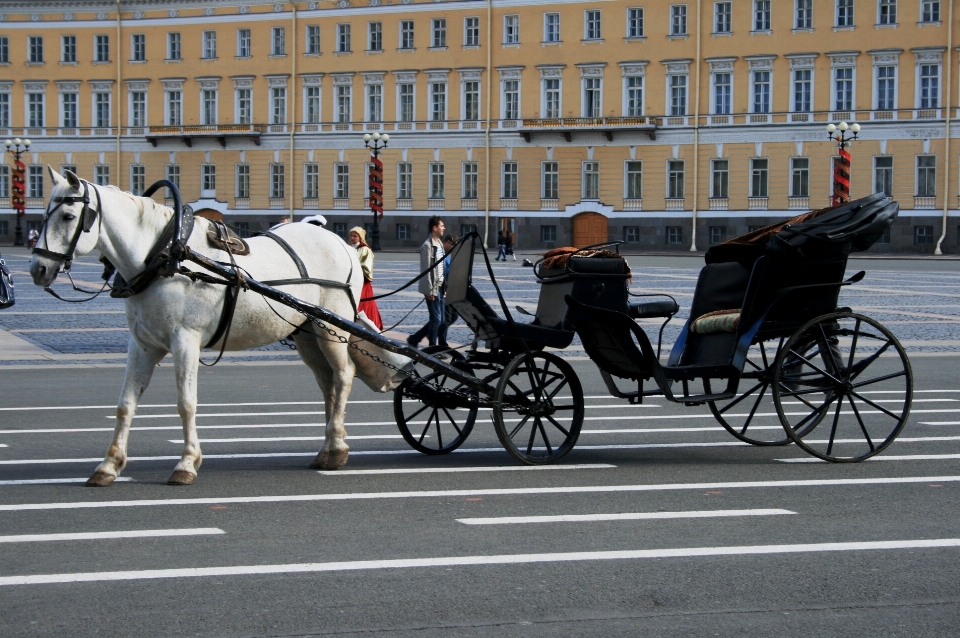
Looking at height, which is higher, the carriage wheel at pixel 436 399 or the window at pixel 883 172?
the window at pixel 883 172

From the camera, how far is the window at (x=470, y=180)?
6612cm

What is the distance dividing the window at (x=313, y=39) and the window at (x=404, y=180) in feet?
23.6

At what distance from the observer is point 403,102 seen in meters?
67.2

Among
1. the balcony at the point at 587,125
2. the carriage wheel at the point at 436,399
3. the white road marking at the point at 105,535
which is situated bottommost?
the white road marking at the point at 105,535

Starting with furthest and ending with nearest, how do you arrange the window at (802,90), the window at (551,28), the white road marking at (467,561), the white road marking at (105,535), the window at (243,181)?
the window at (243,181) < the window at (551,28) < the window at (802,90) < the white road marking at (105,535) < the white road marking at (467,561)

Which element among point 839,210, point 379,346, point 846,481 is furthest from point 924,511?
point 379,346

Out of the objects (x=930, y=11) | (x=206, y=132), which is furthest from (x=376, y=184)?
(x=930, y=11)

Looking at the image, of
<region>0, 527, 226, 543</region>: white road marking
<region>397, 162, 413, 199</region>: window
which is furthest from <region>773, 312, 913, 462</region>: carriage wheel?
<region>397, 162, 413, 199</region>: window

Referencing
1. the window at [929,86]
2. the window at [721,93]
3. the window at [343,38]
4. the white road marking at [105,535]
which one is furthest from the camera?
the window at [343,38]

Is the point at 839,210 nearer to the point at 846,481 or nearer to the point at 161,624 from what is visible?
the point at 846,481

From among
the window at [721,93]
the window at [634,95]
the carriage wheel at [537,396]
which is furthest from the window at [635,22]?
the carriage wheel at [537,396]

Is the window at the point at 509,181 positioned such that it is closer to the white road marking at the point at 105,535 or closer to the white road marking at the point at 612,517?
the white road marking at the point at 612,517

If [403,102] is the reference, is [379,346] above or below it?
below

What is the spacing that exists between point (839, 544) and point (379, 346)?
3684 millimetres
